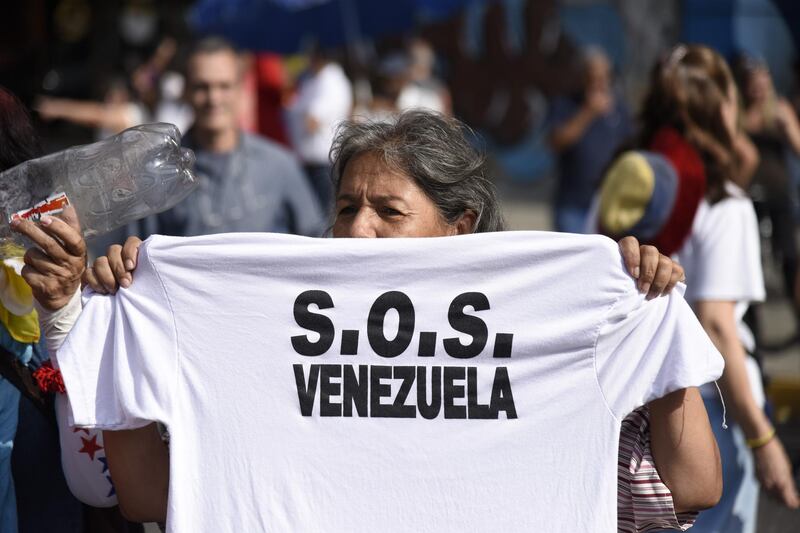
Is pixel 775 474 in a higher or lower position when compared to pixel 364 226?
lower

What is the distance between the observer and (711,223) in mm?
3805

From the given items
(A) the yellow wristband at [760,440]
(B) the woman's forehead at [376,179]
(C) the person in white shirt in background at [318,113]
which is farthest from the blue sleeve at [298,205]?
(C) the person in white shirt in background at [318,113]

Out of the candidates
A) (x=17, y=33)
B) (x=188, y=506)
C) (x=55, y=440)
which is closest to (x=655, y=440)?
(x=188, y=506)

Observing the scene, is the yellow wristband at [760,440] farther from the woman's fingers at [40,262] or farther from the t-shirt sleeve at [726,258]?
the woman's fingers at [40,262]

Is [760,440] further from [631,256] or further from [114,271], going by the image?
[114,271]

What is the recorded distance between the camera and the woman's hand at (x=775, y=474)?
3.71 meters

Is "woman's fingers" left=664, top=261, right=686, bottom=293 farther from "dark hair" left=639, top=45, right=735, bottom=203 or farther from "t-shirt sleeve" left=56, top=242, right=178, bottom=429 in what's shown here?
"dark hair" left=639, top=45, right=735, bottom=203

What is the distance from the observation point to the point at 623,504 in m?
2.48

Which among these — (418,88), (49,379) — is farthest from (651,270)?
(418,88)

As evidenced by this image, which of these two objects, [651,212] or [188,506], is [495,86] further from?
[188,506]

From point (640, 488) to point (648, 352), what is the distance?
0.98 feet

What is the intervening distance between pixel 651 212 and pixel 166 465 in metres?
1.91

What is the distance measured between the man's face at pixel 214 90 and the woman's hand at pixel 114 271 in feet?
9.22

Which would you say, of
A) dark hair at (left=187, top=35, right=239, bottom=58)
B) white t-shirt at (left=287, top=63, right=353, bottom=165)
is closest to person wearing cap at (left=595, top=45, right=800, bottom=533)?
dark hair at (left=187, top=35, right=239, bottom=58)
